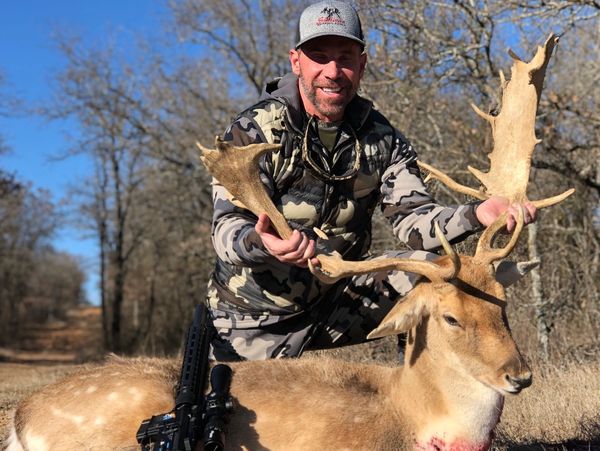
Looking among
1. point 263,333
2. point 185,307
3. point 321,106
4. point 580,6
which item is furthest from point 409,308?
point 185,307

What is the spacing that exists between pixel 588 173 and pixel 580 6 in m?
2.58

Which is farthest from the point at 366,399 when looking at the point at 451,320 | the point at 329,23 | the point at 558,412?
the point at 329,23

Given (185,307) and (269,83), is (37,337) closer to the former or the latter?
(185,307)

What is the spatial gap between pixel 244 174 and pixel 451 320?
1457 millimetres

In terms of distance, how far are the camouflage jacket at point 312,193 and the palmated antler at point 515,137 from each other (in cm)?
37

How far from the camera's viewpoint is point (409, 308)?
12.6 ft

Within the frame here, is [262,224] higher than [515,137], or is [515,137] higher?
[515,137]

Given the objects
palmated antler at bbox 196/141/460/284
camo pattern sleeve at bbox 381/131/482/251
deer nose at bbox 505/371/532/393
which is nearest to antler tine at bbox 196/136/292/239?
palmated antler at bbox 196/141/460/284

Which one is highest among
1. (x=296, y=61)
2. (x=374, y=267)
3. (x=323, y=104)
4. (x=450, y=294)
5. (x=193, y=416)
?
(x=296, y=61)

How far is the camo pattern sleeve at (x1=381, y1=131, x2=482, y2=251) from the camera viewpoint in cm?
451

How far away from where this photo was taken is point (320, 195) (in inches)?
195

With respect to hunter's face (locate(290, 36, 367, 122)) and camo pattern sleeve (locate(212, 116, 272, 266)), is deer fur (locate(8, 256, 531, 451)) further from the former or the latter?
hunter's face (locate(290, 36, 367, 122))

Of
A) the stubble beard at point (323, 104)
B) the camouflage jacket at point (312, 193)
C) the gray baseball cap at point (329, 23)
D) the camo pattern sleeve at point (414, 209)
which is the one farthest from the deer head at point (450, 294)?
the gray baseball cap at point (329, 23)

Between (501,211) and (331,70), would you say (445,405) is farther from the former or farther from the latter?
(331,70)
